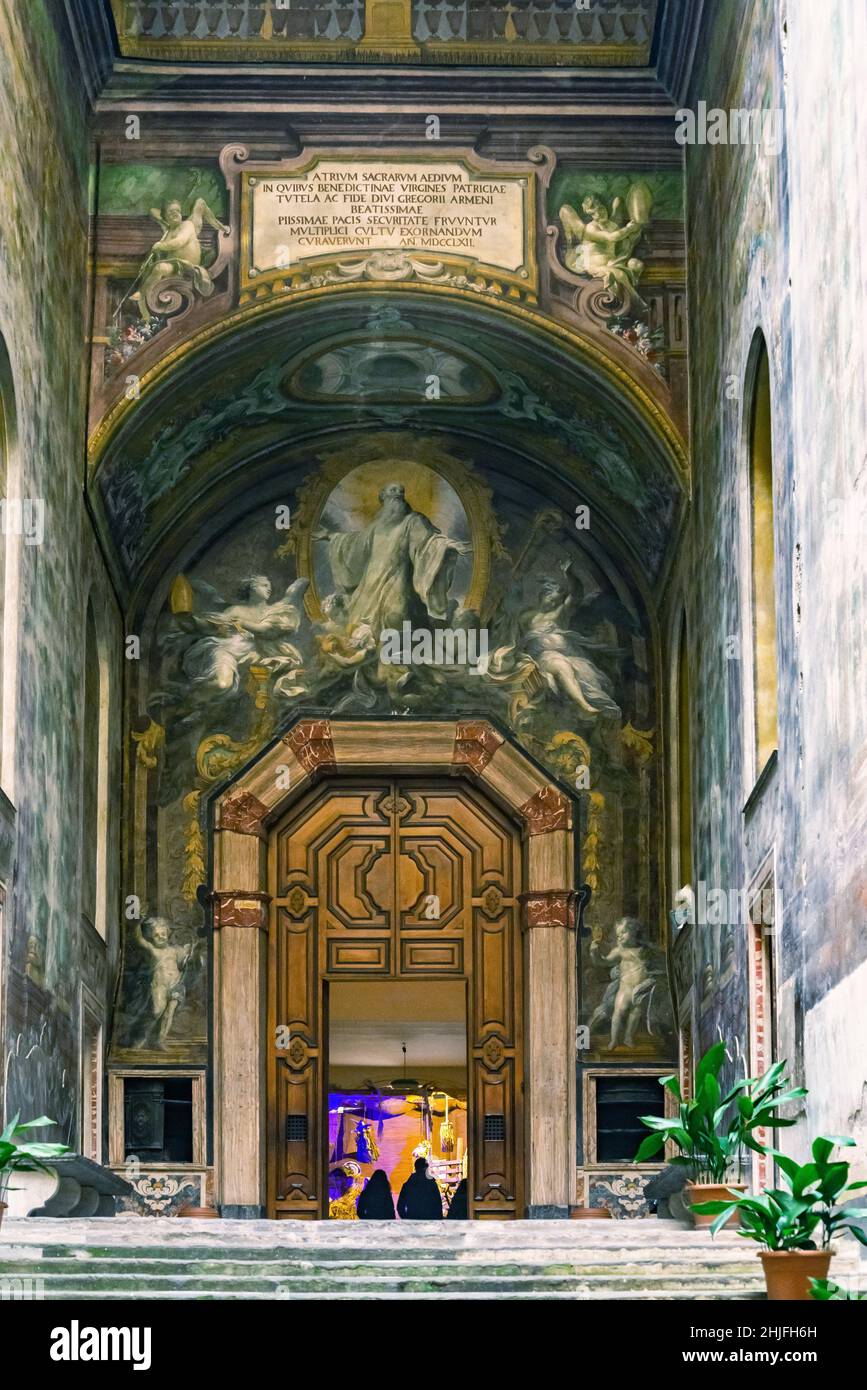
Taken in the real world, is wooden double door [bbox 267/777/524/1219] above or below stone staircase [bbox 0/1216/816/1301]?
above

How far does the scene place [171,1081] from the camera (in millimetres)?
19688

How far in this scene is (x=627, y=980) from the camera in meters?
19.9

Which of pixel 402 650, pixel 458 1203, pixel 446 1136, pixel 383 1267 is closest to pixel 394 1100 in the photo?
pixel 446 1136

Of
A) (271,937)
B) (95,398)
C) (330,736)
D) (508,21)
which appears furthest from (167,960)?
(508,21)

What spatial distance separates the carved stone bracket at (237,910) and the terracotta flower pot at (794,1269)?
11.0 m

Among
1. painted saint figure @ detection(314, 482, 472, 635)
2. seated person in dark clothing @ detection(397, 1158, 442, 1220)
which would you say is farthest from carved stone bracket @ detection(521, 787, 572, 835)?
seated person in dark clothing @ detection(397, 1158, 442, 1220)

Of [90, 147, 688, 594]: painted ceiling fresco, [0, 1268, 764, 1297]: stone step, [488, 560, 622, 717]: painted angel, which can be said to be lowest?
[0, 1268, 764, 1297]: stone step

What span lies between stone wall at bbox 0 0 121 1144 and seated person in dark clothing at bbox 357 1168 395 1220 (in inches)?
132

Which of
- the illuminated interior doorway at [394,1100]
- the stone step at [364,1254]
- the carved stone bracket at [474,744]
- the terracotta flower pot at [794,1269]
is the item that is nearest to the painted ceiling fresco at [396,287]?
the carved stone bracket at [474,744]

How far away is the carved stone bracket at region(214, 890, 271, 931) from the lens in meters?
20.0

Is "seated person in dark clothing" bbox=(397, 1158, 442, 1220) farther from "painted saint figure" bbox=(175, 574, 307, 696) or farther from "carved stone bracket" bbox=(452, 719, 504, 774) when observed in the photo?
"painted saint figure" bbox=(175, 574, 307, 696)

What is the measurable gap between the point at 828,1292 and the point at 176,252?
38.4ft

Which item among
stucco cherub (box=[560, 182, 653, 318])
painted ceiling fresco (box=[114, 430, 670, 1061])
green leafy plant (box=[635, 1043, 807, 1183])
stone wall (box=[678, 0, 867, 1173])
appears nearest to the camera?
green leafy plant (box=[635, 1043, 807, 1183])

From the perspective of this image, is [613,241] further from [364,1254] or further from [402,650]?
[364,1254]
